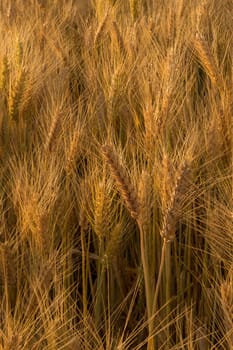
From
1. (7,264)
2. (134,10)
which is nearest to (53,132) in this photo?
(7,264)

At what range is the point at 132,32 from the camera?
1.79 m

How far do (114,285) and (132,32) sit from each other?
0.79 metres

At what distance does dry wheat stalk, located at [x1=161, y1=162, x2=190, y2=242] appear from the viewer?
38.8 inches

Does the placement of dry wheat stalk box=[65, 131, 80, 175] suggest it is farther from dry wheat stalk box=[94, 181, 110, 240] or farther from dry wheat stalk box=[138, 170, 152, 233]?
dry wheat stalk box=[138, 170, 152, 233]

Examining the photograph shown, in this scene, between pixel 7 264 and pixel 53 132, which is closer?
pixel 7 264

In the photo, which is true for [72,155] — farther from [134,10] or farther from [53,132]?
[134,10]

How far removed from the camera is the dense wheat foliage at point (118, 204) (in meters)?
1.04

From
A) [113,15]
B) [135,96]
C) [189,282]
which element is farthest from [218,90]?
[113,15]

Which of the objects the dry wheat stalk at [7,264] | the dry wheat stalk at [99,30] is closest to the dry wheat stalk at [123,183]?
the dry wheat stalk at [7,264]

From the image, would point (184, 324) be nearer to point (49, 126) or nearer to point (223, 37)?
point (49, 126)

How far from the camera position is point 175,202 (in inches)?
39.4

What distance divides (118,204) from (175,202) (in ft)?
1.25

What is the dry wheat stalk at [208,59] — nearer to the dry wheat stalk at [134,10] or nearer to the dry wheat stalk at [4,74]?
the dry wheat stalk at [4,74]

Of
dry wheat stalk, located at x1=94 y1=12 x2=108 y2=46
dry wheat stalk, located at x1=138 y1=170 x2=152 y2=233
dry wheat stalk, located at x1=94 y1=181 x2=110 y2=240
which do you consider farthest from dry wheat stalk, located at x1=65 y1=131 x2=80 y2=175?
dry wheat stalk, located at x1=94 y1=12 x2=108 y2=46
